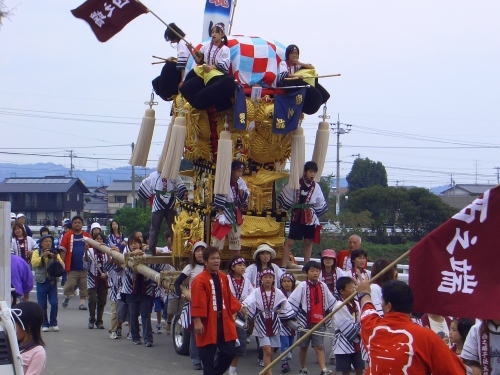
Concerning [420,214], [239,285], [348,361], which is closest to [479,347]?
[348,361]

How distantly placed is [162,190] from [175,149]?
1.07 m

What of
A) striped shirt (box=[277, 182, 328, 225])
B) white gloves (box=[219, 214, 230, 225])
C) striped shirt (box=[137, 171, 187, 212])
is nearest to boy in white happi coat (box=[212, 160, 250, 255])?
white gloves (box=[219, 214, 230, 225])

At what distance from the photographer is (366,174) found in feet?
211

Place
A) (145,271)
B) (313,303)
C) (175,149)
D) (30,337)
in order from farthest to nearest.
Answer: (145,271)
(175,149)
(313,303)
(30,337)

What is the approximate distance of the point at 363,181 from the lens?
63.9 metres

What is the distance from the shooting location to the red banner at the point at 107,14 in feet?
40.5

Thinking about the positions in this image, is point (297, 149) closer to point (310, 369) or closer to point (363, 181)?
point (310, 369)

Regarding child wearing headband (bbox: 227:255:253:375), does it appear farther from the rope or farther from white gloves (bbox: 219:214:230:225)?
the rope

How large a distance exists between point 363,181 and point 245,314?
53.9 m

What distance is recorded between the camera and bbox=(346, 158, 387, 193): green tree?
63906 millimetres

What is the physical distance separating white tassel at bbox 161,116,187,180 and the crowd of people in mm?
1057

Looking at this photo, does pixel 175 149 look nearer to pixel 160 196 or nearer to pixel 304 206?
pixel 160 196

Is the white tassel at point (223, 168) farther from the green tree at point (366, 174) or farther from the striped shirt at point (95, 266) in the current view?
the green tree at point (366, 174)

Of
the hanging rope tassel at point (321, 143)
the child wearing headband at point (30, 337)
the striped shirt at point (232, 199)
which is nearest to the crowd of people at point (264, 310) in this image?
the child wearing headband at point (30, 337)
